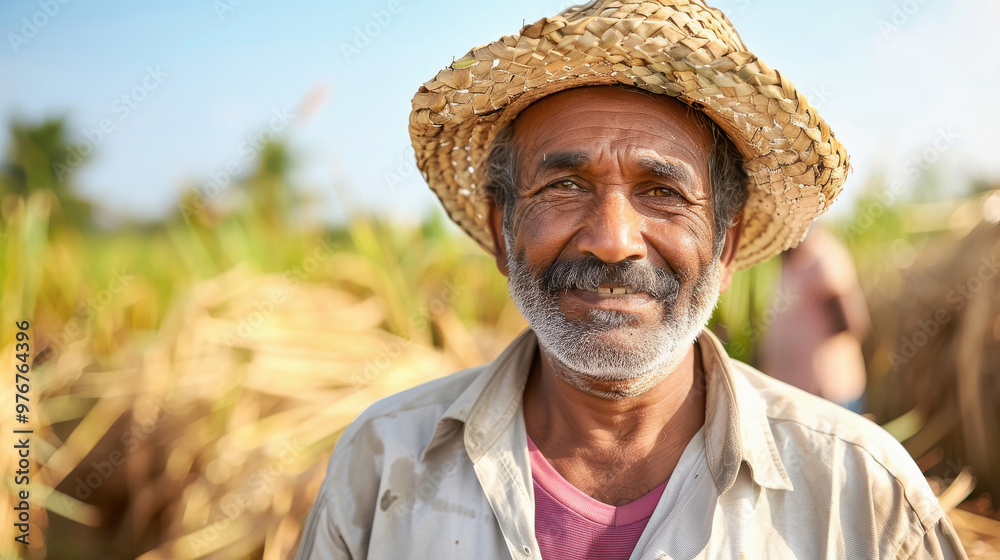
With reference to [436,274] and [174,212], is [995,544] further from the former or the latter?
[174,212]

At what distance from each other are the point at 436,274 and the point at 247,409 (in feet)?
4.16

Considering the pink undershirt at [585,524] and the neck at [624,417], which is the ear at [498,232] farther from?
the pink undershirt at [585,524]

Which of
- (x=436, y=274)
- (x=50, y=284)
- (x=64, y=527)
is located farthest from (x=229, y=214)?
(x=64, y=527)

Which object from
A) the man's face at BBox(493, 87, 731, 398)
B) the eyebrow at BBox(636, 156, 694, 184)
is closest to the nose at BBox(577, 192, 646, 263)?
the man's face at BBox(493, 87, 731, 398)

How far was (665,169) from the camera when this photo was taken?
1707 mm

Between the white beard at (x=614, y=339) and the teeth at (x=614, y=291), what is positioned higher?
the teeth at (x=614, y=291)

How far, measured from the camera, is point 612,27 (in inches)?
59.6

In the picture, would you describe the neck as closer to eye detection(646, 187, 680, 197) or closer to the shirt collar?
the shirt collar

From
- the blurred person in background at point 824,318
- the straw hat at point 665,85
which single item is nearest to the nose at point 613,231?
the straw hat at point 665,85

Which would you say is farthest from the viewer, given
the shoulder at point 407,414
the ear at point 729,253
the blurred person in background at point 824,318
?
the blurred person in background at point 824,318

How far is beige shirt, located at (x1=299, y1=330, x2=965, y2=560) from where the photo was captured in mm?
1515

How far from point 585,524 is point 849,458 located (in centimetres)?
70

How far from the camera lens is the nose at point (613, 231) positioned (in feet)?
5.32

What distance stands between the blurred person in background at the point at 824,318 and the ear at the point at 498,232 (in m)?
2.32
